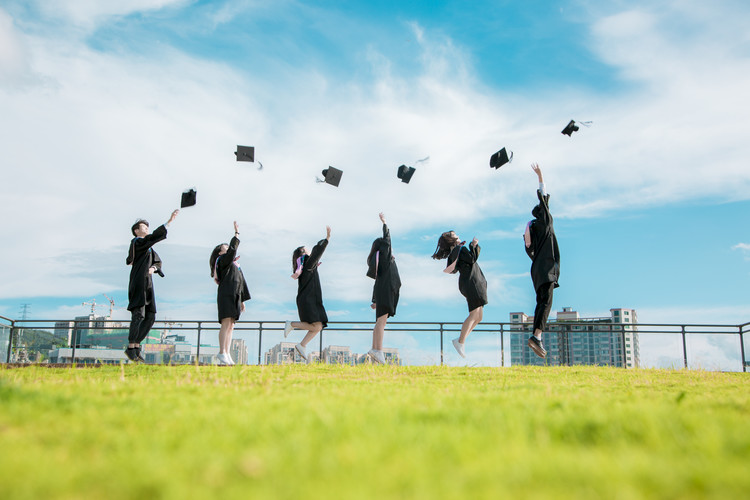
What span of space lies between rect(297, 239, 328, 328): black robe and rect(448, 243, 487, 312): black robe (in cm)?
218

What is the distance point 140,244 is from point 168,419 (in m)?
6.73

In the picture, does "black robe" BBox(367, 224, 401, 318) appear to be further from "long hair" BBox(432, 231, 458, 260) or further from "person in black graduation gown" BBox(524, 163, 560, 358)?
"person in black graduation gown" BBox(524, 163, 560, 358)

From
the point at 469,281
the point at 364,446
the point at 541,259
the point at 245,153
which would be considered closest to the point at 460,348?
the point at 469,281

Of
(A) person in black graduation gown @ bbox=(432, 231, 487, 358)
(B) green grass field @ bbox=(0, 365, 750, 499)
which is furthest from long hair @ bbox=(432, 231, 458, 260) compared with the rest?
(B) green grass field @ bbox=(0, 365, 750, 499)

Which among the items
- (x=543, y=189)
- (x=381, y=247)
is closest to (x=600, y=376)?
(x=543, y=189)

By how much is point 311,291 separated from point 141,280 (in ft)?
8.65

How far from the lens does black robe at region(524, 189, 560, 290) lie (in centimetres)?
875

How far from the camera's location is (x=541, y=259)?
8820 millimetres

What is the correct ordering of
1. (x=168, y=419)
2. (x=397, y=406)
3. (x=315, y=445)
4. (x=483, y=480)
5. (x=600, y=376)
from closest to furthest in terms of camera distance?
(x=483, y=480) → (x=315, y=445) → (x=168, y=419) → (x=397, y=406) → (x=600, y=376)

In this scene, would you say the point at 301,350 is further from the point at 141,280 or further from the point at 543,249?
the point at 543,249

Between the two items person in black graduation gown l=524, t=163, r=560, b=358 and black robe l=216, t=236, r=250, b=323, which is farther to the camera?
black robe l=216, t=236, r=250, b=323

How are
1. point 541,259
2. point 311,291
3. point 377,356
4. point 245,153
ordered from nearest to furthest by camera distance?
point 541,259 < point 377,356 < point 311,291 < point 245,153

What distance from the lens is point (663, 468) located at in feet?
6.96

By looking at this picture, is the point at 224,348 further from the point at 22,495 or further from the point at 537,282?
the point at 22,495
